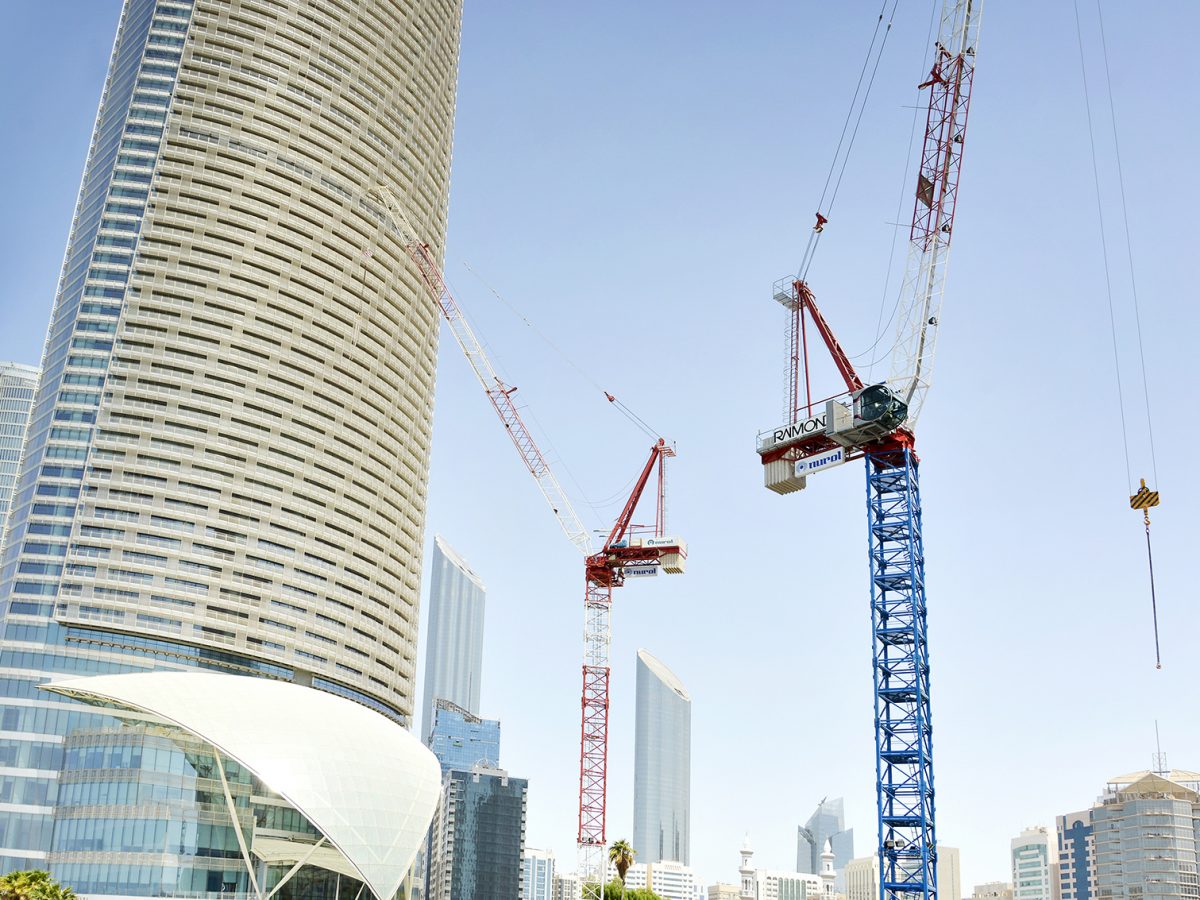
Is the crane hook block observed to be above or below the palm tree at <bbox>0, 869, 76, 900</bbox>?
above

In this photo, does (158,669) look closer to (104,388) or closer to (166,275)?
(104,388)

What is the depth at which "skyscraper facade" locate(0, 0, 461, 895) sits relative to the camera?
128750 millimetres

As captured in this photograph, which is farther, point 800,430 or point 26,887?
point 800,430

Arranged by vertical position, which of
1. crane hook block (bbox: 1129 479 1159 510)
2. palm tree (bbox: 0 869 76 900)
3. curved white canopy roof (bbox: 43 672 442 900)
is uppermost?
crane hook block (bbox: 1129 479 1159 510)

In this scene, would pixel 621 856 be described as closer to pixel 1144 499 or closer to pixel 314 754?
pixel 314 754

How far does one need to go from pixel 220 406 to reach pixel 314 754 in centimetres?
5594

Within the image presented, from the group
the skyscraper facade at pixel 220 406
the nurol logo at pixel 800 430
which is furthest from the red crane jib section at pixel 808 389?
the skyscraper facade at pixel 220 406

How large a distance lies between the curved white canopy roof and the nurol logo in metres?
45.5

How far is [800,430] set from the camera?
360 feet

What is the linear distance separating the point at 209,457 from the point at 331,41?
210ft

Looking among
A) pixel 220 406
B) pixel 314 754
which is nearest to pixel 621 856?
pixel 314 754

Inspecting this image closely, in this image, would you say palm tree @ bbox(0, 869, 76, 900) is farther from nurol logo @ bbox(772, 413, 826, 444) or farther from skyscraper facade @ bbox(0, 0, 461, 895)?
nurol logo @ bbox(772, 413, 826, 444)

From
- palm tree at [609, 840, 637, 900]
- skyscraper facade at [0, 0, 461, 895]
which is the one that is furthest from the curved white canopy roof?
palm tree at [609, 840, 637, 900]

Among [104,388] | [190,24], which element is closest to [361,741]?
[104,388]
